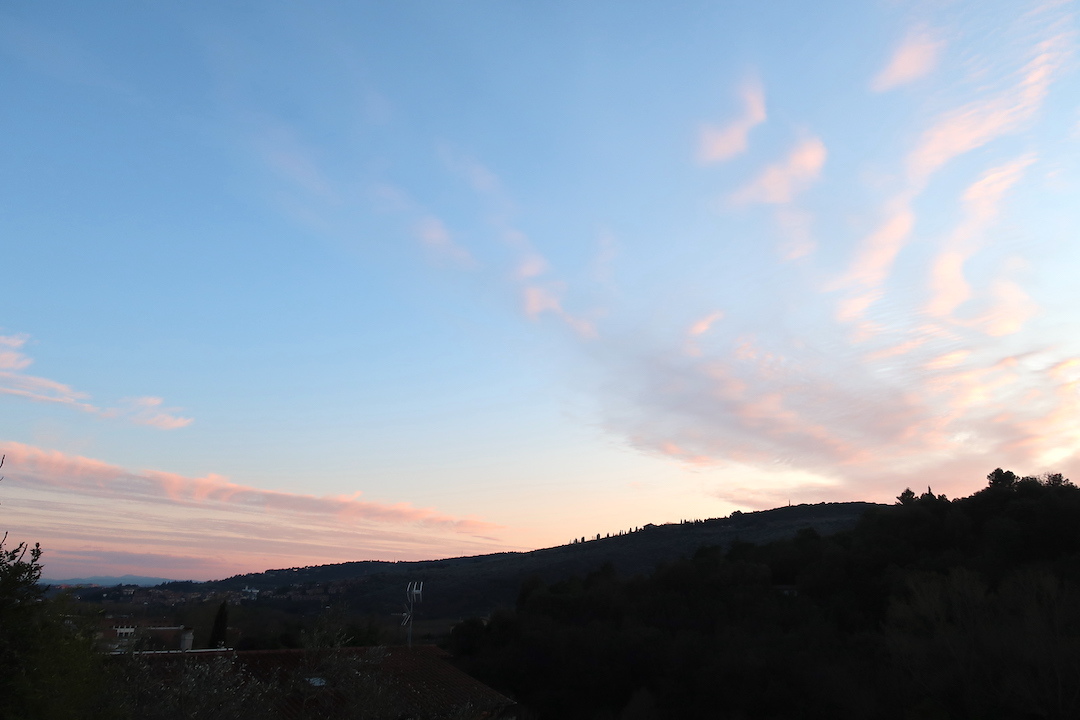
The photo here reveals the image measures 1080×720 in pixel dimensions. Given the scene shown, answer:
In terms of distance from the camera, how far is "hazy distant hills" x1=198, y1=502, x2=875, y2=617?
65500mm

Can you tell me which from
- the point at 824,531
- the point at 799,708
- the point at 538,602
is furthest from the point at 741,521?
the point at 799,708

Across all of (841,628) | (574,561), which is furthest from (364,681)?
(574,561)

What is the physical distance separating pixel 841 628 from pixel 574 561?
4266 centimetres

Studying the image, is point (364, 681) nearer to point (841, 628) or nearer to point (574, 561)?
point (841, 628)

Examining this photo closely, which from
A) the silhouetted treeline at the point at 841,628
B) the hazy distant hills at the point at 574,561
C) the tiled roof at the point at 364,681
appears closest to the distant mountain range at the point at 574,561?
the hazy distant hills at the point at 574,561

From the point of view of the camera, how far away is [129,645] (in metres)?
11.4

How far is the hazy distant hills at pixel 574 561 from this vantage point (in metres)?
65.5

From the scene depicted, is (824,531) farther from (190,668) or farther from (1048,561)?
(190,668)

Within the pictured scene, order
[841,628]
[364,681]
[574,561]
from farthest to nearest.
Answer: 1. [574,561]
2. [841,628]
3. [364,681]

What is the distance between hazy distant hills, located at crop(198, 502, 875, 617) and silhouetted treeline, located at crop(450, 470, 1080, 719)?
19.7 metres

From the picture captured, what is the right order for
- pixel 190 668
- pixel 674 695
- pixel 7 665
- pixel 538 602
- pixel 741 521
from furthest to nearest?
pixel 741 521
pixel 538 602
pixel 674 695
pixel 190 668
pixel 7 665

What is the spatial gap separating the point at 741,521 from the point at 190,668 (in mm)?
80096

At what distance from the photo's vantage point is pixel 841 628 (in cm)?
3353

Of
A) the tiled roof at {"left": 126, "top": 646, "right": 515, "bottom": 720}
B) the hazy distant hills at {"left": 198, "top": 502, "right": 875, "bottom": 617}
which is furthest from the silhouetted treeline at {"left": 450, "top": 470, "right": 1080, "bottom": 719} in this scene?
the hazy distant hills at {"left": 198, "top": 502, "right": 875, "bottom": 617}
